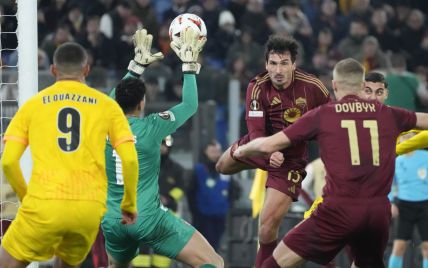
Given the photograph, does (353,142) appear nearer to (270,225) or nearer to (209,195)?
(270,225)

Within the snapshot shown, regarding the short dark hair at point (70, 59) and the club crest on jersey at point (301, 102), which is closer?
the short dark hair at point (70, 59)

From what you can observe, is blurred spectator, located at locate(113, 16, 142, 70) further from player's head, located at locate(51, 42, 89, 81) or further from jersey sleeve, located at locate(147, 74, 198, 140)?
player's head, located at locate(51, 42, 89, 81)

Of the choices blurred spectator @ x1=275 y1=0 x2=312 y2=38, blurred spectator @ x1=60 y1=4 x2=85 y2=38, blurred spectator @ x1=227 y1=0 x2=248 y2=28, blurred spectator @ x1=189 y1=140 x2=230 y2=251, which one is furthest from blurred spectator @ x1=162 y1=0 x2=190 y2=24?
blurred spectator @ x1=189 y1=140 x2=230 y2=251

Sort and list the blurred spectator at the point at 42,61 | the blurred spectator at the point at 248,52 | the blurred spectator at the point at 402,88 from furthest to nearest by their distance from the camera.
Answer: the blurred spectator at the point at 248,52 → the blurred spectator at the point at 42,61 → the blurred spectator at the point at 402,88

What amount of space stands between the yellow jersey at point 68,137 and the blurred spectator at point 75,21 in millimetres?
10721

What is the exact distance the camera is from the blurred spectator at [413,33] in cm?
2073

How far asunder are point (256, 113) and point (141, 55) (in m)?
1.18

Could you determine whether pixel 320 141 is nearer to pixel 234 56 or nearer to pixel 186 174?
pixel 186 174

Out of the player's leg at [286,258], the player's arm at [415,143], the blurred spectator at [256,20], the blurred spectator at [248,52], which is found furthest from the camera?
the blurred spectator at [256,20]

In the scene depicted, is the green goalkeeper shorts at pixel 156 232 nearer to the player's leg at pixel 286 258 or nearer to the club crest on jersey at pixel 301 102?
the player's leg at pixel 286 258

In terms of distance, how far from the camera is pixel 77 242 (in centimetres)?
909

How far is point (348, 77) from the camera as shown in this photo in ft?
30.1

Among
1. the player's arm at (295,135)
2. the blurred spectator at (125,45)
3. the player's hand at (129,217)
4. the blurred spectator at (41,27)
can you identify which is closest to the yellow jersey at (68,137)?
the player's hand at (129,217)

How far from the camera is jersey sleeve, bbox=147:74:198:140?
10188 mm
